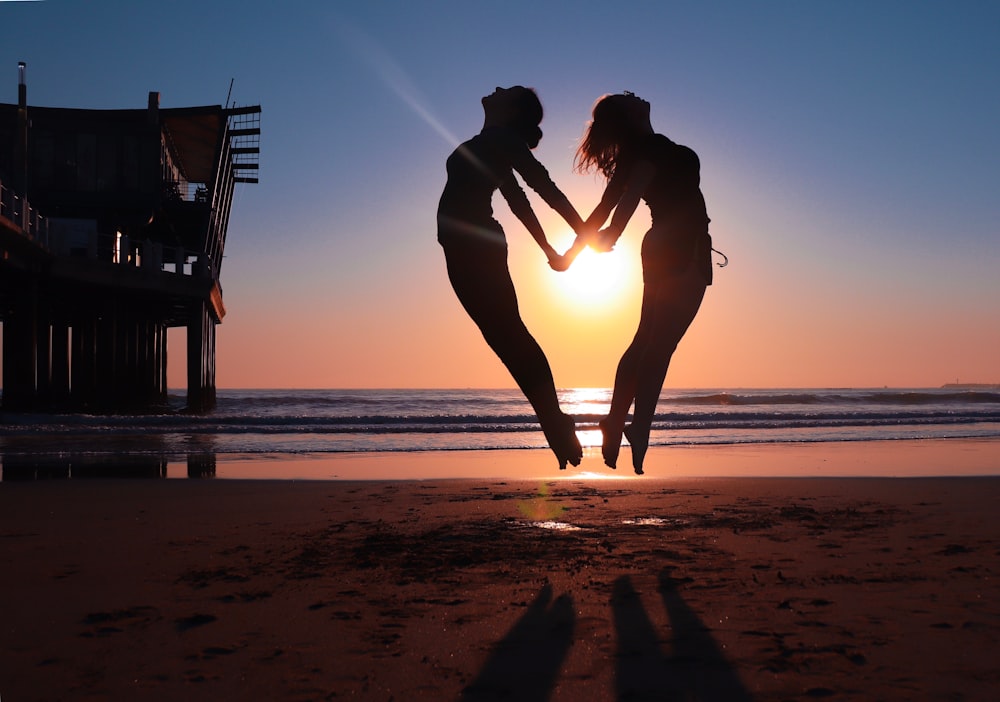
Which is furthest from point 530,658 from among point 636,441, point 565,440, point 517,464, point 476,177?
point 517,464

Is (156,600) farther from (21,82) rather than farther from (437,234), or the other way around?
(21,82)

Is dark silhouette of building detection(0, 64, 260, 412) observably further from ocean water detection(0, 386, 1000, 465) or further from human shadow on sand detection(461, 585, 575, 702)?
human shadow on sand detection(461, 585, 575, 702)

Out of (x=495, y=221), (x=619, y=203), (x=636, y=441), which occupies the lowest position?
(x=636, y=441)

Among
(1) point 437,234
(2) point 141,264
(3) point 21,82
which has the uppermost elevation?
(3) point 21,82

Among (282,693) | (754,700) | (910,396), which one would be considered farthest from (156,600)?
(910,396)

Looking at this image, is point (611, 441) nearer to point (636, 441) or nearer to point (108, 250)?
point (636, 441)

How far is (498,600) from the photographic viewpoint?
7.59 m

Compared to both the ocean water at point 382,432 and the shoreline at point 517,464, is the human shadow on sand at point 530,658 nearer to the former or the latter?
the shoreline at point 517,464

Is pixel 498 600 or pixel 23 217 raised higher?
pixel 23 217

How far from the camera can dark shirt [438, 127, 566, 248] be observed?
3.37 metres

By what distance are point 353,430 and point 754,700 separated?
29.9 m

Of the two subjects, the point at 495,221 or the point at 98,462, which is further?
the point at 98,462

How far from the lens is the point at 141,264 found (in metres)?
35.8

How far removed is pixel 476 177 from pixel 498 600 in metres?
4.99
